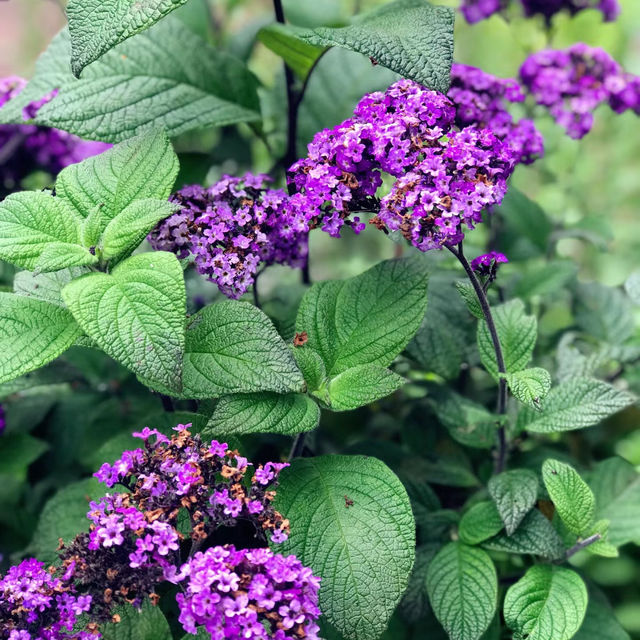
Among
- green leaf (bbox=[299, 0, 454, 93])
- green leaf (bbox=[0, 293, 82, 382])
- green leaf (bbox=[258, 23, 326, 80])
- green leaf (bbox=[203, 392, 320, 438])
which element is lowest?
green leaf (bbox=[203, 392, 320, 438])

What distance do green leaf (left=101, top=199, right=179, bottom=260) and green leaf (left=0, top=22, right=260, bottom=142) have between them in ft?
0.96

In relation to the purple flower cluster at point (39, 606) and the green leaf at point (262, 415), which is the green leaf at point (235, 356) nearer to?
the green leaf at point (262, 415)

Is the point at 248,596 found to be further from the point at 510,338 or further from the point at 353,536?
the point at 510,338

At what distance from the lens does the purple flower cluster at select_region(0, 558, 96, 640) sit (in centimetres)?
95

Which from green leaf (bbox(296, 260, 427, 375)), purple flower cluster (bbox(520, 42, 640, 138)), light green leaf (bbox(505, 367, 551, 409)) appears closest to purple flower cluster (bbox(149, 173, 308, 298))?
green leaf (bbox(296, 260, 427, 375))

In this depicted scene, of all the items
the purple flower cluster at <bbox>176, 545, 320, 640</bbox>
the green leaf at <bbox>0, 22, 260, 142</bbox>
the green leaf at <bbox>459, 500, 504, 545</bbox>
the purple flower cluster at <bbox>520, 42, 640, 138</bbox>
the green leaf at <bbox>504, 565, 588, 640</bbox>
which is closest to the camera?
the purple flower cluster at <bbox>176, 545, 320, 640</bbox>

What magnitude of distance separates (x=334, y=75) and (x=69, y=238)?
844 millimetres

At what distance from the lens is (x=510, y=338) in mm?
1245

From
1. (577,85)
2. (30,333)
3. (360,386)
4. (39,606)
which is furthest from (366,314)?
(577,85)

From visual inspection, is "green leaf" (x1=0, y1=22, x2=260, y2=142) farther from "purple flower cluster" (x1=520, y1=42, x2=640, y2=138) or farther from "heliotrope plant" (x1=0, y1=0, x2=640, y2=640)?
"purple flower cluster" (x1=520, y1=42, x2=640, y2=138)

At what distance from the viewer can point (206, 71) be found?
4.77 ft

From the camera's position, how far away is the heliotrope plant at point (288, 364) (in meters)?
0.97

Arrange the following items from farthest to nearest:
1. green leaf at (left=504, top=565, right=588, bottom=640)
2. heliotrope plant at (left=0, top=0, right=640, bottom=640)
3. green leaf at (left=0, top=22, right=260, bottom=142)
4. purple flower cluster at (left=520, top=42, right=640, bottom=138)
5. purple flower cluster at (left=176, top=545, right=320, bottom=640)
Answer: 1. purple flower cluster at (left=520, top=42, right=640, bottom=138)
2. green leaf at (left=0, top=22, right=260, bottom=142)
3. green leaf at (left=504, top=565, right=588, bottom=640)
4. heliotrope plant at (left=0, top=0, right=640, bottom=640)
5. purple flower cluster at (left=176, top=545, right=320, bottom=640)

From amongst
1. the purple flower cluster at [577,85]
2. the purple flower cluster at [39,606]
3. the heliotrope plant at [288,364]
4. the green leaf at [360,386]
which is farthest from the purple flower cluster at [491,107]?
the purple flower cluster at [39,606]
